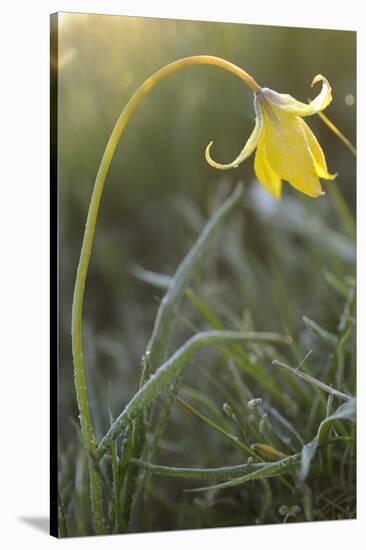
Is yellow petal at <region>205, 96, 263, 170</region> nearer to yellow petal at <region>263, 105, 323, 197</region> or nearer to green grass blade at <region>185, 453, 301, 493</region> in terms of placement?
yellow petal at <region>263, 105, 323, 197</region>

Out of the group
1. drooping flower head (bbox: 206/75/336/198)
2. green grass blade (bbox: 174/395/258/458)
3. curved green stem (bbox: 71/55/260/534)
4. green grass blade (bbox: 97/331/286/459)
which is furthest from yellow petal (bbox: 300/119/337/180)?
green grass blade (bbox: 174/395/258/458)

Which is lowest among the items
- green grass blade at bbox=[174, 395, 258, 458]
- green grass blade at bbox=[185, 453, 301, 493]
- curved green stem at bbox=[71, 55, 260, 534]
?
green grass blade at bbox=[185, 453, 301, 493]

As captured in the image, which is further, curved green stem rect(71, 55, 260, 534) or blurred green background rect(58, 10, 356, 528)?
blurred green background rect(58, 10, 356, 528)

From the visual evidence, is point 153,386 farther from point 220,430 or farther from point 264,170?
point 264,170

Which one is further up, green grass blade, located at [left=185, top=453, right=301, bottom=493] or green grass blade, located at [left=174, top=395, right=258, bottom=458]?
green grass blade, located at [left=174, top=395, right=258, bottom=458]

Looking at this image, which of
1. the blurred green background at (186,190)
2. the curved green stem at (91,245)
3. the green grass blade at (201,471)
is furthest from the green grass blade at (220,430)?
the blurred green background at (186,190)

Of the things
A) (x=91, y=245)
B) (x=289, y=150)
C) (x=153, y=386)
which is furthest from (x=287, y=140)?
(x=153, y=386)

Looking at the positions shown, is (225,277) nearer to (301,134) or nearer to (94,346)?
(94,346)
